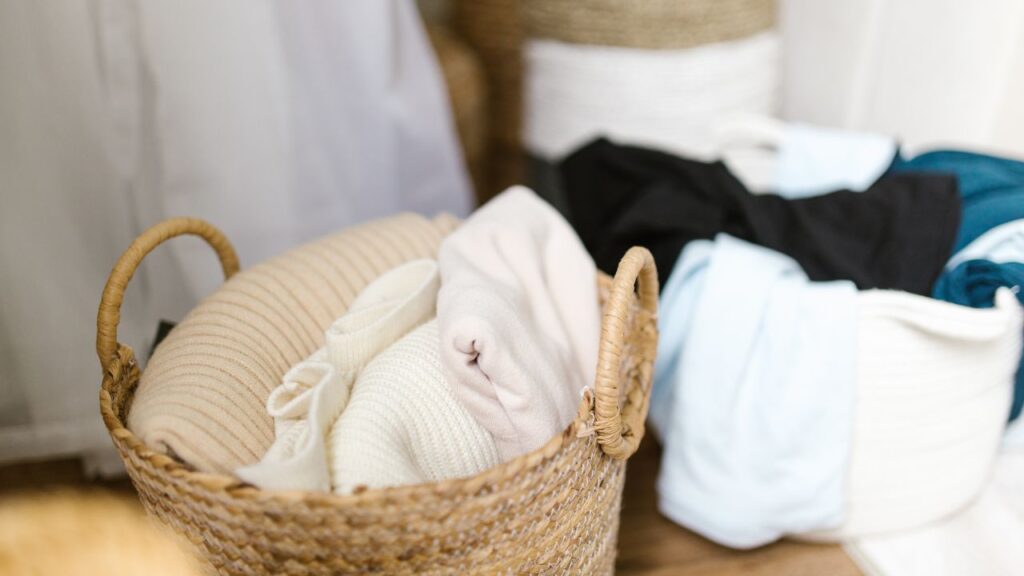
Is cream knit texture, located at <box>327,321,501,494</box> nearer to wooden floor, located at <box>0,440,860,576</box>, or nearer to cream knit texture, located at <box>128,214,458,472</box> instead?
cream knit texture, located at <box>128,214,458,472</box>

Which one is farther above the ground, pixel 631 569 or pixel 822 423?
pixel 822 423

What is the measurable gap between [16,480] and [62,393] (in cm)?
13

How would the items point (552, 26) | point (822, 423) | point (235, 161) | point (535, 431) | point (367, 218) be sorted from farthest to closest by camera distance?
point (552, 26) < point (367, 218) < point (235, 161) < point (822, 423) < point (535, 431)

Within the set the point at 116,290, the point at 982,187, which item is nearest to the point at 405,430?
the point at 116,290

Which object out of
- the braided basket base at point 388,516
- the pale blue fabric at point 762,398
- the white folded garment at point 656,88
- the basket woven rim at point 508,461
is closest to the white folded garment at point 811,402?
the pale blue fabric at point 762,398

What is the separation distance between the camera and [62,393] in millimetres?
795

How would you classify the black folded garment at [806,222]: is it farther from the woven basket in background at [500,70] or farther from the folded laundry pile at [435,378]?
the woven basket in background at [500,70]

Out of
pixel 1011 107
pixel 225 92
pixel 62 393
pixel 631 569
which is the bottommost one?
pixel 631 569

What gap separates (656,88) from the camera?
3.60ft

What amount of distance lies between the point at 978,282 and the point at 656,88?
20.2 inches

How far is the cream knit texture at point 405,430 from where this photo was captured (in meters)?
0.50

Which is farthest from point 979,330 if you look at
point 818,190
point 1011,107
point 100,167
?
point 100,167

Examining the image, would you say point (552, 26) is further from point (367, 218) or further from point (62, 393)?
point (62, 393)

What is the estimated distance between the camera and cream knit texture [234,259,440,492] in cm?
47
